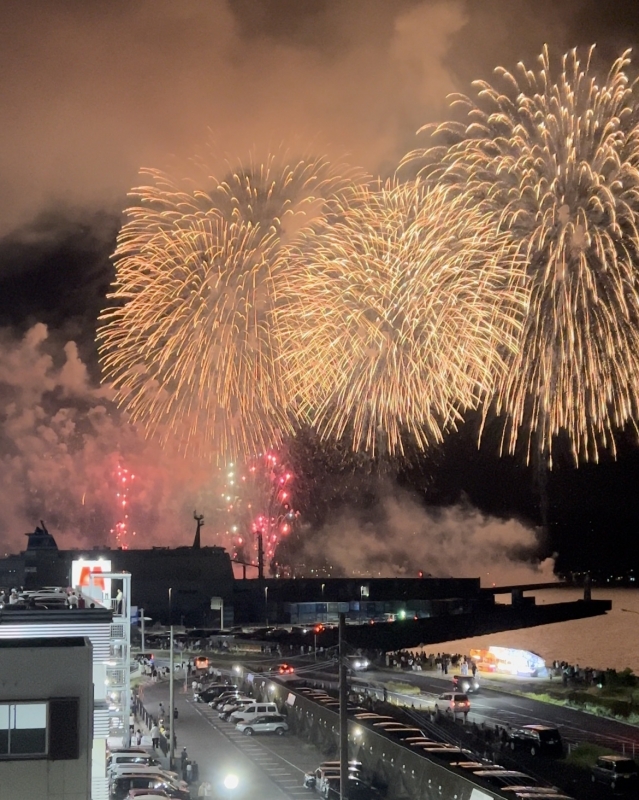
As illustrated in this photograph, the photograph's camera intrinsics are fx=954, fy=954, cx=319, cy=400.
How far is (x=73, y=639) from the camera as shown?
10438 millimetres

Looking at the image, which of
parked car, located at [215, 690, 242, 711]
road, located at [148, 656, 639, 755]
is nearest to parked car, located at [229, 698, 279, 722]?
parked car, located at [215, 690, 242, 711]

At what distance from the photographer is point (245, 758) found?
2298 centimetres

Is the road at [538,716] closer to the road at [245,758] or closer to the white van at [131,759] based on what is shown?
the road at [245,758]

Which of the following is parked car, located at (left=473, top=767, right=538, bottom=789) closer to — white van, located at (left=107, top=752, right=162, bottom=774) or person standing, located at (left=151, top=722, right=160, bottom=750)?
white van, located at (left=107, top=752, right=162, bottom=774)

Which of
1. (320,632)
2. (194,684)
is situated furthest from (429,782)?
(320,632)

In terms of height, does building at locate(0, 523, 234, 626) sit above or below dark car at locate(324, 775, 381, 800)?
above

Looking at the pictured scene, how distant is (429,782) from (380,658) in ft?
110

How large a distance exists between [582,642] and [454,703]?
47758 mm

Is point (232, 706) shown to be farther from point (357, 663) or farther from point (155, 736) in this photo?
point (357, 663)

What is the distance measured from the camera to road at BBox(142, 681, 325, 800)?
1936 cm

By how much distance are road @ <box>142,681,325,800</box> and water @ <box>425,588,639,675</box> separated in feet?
98.2

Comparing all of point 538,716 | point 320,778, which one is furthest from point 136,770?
point 538,716

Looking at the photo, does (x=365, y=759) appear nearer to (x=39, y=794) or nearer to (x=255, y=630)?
(x=39, y=794)

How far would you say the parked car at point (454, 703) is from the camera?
2903cm
